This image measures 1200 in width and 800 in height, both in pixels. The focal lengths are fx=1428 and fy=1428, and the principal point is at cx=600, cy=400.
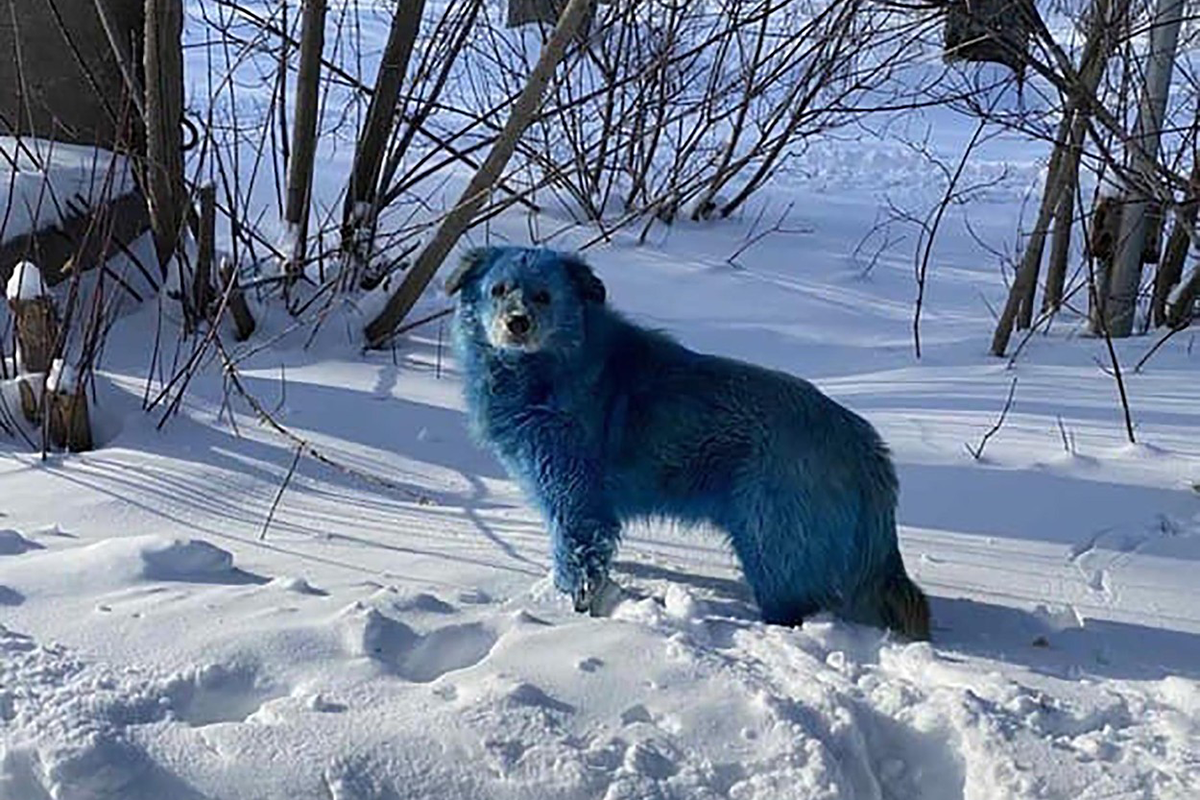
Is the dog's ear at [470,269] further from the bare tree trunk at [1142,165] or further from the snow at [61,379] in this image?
the bare tree trunk at [1142,165]

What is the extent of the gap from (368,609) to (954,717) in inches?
46.8

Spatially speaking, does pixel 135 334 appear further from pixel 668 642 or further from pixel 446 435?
pixel 668 642

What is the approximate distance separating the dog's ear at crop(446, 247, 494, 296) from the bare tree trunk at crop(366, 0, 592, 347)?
1671 millimetres

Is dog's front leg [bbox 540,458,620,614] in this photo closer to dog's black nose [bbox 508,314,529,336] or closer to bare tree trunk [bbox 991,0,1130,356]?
dog's black nose [bbox 508,314,529,336]

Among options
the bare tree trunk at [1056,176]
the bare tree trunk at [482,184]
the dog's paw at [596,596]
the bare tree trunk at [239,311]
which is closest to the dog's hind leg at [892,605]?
the dog's paw at [596,596]

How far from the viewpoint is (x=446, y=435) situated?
4902 millimetres

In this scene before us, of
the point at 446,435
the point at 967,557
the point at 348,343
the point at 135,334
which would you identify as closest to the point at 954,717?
the point at 967,557

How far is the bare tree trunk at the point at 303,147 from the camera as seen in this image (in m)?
6.00

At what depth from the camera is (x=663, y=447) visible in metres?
3.45

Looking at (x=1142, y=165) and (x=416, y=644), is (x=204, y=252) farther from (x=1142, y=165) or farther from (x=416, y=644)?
(x=1142, y=165)

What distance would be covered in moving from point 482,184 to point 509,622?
2.72 m

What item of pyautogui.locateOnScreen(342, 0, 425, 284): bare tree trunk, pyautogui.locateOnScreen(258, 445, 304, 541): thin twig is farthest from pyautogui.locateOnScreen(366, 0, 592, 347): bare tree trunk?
pyautogui.locateOnScreen(258, 445, 304, 541): thin twig

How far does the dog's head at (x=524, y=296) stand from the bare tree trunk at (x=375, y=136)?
2.85 meters

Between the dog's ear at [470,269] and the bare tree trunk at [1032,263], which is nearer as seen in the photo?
the dog's ear at [470,269]
